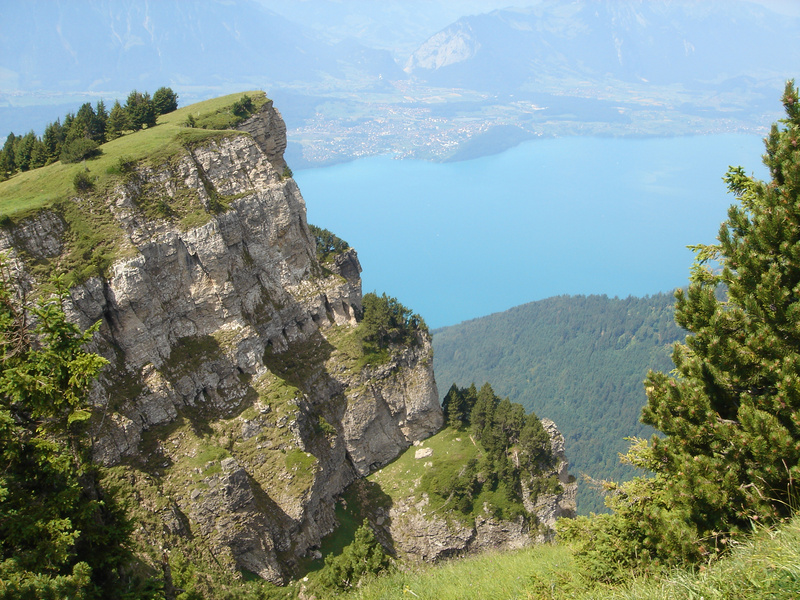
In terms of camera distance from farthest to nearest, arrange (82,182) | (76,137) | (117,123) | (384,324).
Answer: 1. (384,324)
2. (117,123)
3. (76,137)
4. (82,182)

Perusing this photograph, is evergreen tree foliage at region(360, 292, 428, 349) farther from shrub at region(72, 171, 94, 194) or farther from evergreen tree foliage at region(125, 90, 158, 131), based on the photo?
evergreen tree foliage at region(125, 90, 158, 131)

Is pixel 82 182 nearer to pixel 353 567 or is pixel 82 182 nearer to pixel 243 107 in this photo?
pixel 243 107

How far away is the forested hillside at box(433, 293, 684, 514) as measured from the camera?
14888cm

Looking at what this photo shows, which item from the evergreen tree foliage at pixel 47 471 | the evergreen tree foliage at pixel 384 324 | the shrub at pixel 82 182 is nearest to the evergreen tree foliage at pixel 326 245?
the evergreen tree foliage at pixel 384 324

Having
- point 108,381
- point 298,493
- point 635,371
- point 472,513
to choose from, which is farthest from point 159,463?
point 635,371

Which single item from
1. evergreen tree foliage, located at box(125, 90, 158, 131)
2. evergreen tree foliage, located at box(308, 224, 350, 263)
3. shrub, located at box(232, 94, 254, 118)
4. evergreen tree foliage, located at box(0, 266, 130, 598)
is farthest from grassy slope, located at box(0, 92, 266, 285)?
evergreen tree foliage, located at box(0, 266, 130, 598)

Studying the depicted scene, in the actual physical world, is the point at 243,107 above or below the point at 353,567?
above

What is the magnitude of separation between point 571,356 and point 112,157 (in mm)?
151111

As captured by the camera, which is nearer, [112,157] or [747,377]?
[747,377]

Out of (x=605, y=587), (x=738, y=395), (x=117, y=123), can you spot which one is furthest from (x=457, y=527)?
(x=117, y=123)

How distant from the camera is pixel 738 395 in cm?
1616

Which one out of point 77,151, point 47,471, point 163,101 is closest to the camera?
point 47,471

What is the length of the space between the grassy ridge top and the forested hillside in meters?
114

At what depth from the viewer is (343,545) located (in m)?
46.4
